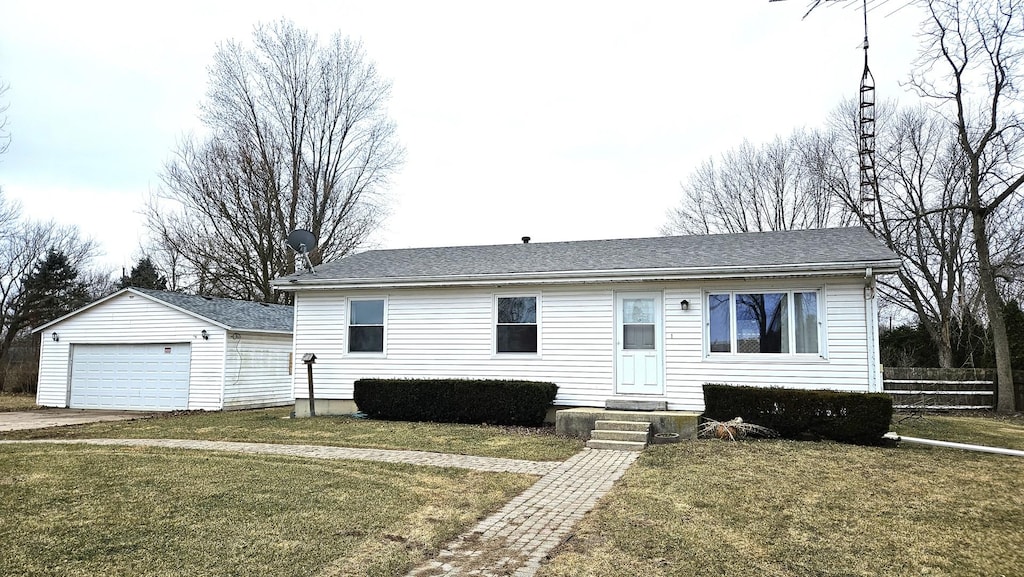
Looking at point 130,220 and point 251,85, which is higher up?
point 251,85

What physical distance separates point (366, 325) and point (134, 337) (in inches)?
339

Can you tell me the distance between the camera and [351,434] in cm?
1084

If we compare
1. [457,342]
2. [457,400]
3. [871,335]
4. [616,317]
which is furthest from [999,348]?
[457,400]

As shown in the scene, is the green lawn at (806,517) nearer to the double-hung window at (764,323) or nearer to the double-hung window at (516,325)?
the double-hung window at (764,323)

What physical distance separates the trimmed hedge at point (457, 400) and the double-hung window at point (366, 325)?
0.88 metres

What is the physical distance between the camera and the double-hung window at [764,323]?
11023mm

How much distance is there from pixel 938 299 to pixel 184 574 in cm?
2644

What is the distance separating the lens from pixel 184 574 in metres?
4.08

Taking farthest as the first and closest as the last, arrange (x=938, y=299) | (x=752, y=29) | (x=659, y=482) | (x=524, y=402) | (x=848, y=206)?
(x=848, y=206) → (x=938, y=299) → (x=524, y=402) → (x=659, y=482) → (x=752, y=29)

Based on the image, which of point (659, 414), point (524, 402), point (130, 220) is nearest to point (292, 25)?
point (130, 220)

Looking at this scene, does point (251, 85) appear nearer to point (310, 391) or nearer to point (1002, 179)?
point (310, 391)

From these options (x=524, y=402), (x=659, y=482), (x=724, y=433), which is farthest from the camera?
(x=524, y=402)

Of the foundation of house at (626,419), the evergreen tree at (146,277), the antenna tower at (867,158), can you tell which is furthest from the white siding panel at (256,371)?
the antenna tower at (867,158)

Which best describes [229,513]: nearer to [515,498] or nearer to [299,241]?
[515,498]
